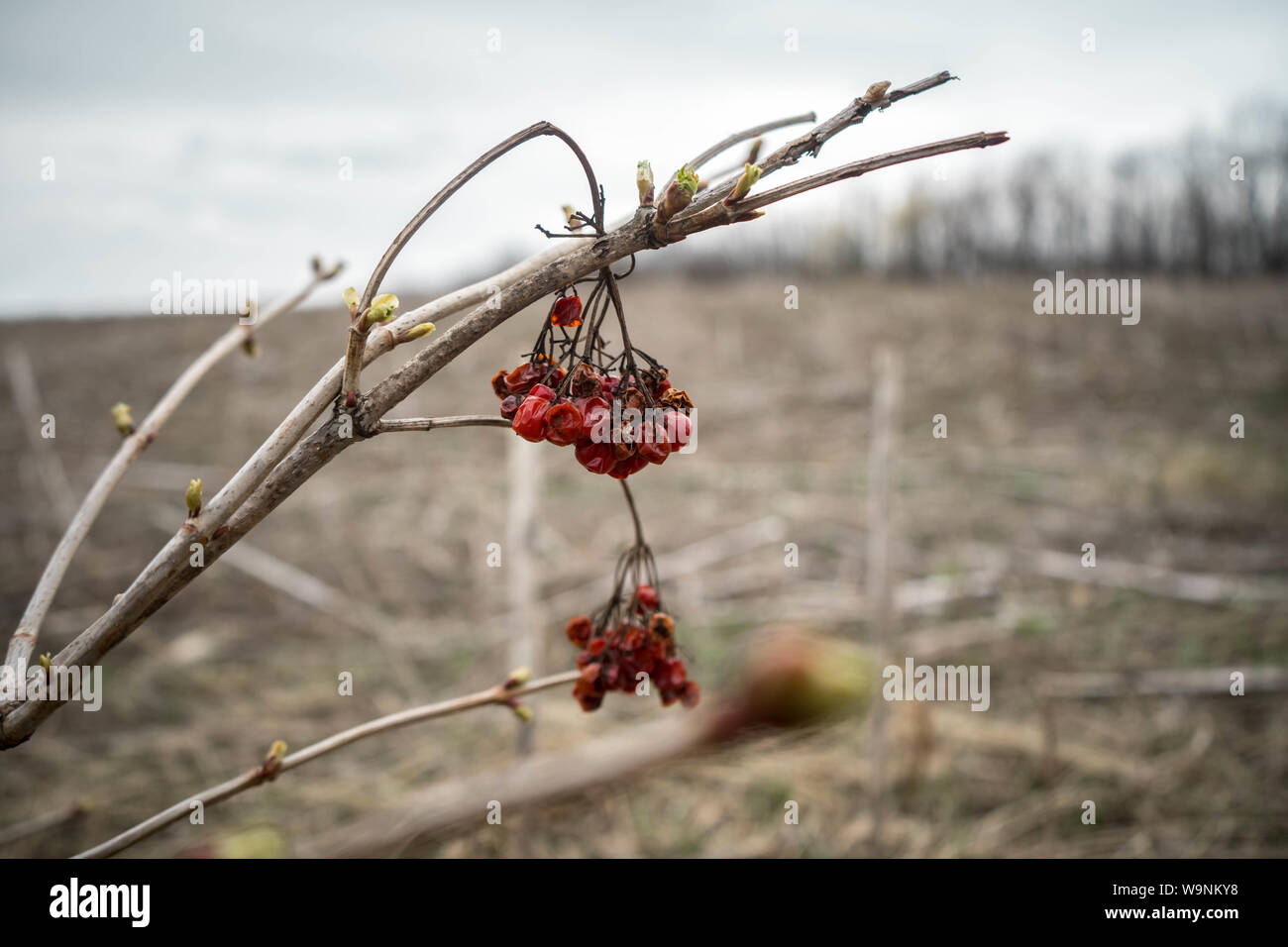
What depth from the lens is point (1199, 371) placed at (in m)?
14.3

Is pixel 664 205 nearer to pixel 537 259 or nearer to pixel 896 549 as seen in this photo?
pixel 537 259

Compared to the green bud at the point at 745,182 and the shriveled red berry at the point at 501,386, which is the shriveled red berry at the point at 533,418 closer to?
the shriveled red berry at the point at 501,386

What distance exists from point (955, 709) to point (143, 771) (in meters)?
4.90

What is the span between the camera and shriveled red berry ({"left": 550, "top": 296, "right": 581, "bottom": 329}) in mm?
946

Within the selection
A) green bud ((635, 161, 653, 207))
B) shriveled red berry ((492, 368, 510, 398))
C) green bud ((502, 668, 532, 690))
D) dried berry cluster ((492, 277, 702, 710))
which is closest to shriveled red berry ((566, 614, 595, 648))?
green bud ((502, 668, 532, 690))

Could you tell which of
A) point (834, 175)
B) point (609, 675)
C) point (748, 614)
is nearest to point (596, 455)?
point (834, 175)

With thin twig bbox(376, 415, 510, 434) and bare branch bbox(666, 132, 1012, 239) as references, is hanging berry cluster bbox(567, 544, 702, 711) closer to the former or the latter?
thin twig bbox(376, 415, 510, 434)

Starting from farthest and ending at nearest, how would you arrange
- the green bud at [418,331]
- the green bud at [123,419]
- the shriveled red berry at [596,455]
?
the green bud at [123,419] < the shriveled red berry at [596,455] < the green bud at [418,331]

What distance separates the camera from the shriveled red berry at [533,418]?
0.85 m

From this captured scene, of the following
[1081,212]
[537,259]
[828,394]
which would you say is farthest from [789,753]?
[1081,212]

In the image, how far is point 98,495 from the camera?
106 centimetres

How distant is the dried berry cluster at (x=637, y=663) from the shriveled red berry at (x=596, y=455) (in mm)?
360

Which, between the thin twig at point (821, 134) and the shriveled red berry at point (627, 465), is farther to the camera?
the shriveled red berry at point (627, 465)

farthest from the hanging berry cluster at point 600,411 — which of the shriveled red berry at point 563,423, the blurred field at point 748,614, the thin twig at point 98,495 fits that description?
the blurred field at point 748,614
